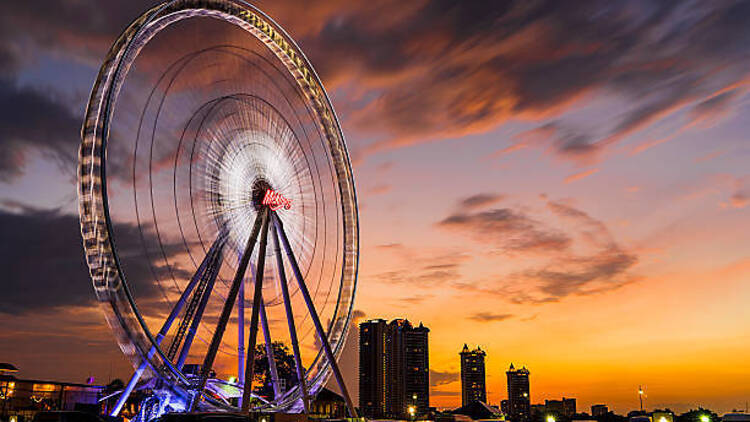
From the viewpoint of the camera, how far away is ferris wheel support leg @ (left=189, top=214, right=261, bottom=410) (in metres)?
32.2

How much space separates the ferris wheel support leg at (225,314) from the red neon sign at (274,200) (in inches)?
44.0

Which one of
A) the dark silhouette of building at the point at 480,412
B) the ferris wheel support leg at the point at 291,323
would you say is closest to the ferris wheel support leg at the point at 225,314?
the ferris wheel support leg at the point at 291,323

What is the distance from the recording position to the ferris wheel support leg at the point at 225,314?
32.2 metres

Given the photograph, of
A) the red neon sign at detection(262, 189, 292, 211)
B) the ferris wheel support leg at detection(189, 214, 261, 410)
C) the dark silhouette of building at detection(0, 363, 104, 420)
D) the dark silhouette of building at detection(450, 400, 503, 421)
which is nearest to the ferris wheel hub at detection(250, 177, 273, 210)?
the red neon sign at detection(262, 189, 292, 211)

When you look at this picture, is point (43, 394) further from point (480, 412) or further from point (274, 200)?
point (480, 412)

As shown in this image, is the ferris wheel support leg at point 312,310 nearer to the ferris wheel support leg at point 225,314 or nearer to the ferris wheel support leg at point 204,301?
the ferris wheel support leg at point 225,314

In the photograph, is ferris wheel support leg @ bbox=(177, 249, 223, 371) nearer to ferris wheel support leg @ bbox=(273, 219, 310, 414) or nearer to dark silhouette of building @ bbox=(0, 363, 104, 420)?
ferris wheel support leg @ bbox=(273, 219, 310, 414)

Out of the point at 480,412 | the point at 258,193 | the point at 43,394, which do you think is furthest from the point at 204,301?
the point at 480,412

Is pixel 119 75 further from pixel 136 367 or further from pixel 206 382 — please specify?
pixel 206 382

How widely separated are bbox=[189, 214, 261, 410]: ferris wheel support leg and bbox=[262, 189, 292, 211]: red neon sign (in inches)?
44.0

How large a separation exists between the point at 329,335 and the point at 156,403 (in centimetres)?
1535

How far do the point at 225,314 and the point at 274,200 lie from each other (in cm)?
717

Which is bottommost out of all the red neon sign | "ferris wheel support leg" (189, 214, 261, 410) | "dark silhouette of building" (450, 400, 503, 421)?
"dark silhouette of building" (450, 400, 503, 421)

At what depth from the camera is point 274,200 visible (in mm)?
38094
